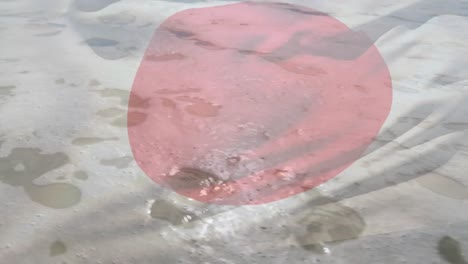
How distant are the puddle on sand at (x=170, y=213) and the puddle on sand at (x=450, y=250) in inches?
20.2

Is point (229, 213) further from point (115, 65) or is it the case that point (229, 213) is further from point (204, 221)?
point (115, 65)

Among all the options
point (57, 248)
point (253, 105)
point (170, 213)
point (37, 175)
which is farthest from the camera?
point (253, 105)

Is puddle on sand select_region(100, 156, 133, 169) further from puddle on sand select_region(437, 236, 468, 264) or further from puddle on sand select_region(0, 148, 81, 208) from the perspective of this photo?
puddle on sand select_region(437, 236, 468, 264)

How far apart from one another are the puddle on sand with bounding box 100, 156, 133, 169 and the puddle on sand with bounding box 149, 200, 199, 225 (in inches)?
7.1

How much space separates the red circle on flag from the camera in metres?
1.18

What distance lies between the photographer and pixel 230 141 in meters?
1.30

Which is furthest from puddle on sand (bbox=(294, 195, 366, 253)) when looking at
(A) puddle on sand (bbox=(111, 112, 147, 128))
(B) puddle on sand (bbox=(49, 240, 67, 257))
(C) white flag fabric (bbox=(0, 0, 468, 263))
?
(A) puddle on sand (bbox=(111, 112, 147, 128))

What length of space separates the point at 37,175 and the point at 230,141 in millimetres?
507

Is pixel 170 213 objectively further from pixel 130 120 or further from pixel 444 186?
pixel 444 186

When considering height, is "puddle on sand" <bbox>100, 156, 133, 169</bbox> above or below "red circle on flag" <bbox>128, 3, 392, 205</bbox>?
below

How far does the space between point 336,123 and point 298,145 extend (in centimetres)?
18

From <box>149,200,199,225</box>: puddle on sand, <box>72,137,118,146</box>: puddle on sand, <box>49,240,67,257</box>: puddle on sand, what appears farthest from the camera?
<box>72,137,118,146</box>: puddle on sand

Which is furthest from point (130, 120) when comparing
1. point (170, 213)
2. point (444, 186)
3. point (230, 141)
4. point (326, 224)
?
point (444, 186)

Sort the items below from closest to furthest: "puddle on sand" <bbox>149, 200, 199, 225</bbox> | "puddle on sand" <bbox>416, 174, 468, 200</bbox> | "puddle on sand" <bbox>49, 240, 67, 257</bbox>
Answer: "puddle on sand" <bbox>49, 240, 67, 257</bbox>
"puddle on sand" <bbox>149, 200, 199, 225</bbox>
"puddle on sand" <bbox>416, 174, 468, 200</bbox>
